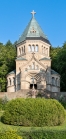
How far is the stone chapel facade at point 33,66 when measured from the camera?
47.5m

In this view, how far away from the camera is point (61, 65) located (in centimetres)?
5138

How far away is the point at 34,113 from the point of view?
76.6ft

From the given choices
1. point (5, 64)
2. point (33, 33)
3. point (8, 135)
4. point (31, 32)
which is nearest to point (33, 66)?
point (33, 33)

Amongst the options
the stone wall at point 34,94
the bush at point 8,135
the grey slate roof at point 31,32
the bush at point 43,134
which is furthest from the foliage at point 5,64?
the bush at point 8,135

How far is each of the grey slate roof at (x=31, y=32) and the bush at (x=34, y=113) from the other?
29.0m

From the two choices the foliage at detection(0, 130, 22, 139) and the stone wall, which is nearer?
the foliage at detection(0, 130, 22, 139)

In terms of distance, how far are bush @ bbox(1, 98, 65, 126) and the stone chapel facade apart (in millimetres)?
22157

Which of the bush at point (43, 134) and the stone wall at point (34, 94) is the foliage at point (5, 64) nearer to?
the stone wall at point (34, 94)

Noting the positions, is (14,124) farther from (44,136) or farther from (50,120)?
(44,136)

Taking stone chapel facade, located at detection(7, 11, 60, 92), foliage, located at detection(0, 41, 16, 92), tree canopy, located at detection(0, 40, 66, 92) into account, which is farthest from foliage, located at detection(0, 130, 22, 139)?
foliage, located at detection(0, 41, 16, 92)

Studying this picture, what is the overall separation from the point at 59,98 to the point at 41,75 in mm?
10162

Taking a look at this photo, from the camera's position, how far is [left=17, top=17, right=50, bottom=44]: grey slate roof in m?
52.1

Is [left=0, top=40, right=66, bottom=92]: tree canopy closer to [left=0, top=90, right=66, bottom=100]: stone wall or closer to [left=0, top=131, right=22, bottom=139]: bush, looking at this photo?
[left=0, top=90, right=66, bottom=100]: stone wall

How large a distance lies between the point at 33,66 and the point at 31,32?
7.96 meters
